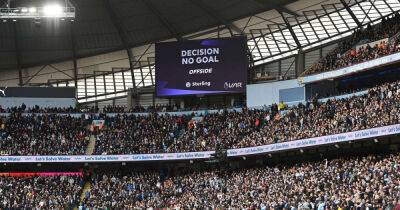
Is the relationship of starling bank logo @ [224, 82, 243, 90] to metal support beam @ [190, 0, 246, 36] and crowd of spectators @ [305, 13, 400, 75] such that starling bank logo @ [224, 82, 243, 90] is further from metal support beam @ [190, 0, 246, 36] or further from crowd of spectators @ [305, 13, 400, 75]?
crowd of spectators @ [305, 13, 400, 75]

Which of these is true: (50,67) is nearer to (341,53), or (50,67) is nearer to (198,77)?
(198,77)

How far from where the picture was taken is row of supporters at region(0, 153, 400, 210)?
4044 centimetres

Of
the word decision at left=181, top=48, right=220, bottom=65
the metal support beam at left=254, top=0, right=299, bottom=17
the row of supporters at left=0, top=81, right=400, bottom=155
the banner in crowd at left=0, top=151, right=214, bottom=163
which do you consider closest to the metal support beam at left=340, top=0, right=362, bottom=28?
the metal support beam at left=254, top=0, right=299, bottom=17

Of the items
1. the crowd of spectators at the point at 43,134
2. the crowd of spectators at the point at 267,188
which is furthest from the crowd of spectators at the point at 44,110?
the crowd of spectators at the point at 267,188

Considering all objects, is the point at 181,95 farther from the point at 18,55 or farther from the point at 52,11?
the point at 52,11

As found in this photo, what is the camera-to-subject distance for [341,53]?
64.1 metres

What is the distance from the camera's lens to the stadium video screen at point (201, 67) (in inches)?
2714

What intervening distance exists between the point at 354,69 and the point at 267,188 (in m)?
13.7

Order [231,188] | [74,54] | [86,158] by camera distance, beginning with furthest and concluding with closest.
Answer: [74,54] → [86,158] → [231,188]

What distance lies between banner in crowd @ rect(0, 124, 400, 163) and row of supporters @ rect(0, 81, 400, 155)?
582mm

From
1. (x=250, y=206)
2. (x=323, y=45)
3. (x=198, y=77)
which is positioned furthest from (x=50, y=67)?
(x=250, y=206)

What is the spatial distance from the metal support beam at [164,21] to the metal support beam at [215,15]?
4047 millimetres

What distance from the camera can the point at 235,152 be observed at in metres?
60.7

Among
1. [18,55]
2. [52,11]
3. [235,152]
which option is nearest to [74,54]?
[18,55]
